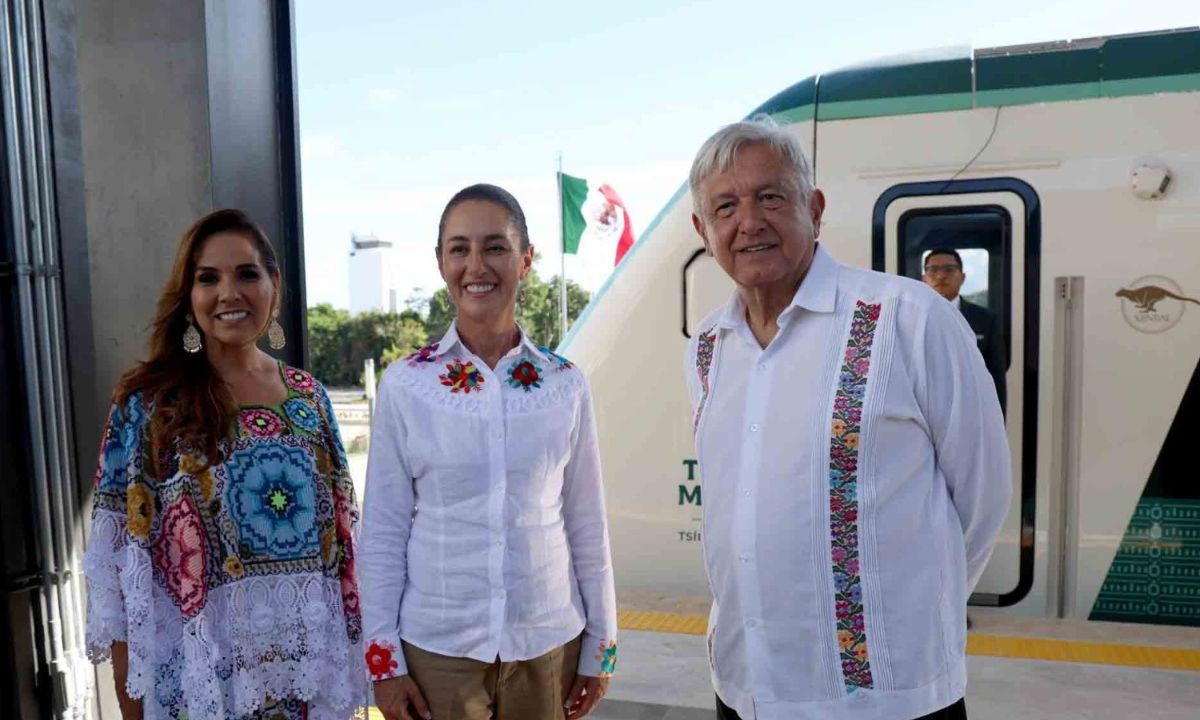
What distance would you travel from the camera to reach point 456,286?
1932 mm

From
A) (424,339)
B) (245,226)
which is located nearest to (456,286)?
(245,226)

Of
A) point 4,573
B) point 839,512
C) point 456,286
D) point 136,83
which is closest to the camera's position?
point 839,512

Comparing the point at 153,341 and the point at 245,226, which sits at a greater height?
the point at 245,226

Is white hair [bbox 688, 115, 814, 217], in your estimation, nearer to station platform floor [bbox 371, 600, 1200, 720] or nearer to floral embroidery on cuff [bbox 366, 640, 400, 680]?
floral embroidery on cuff [bbox 366, 640, 400, 680]

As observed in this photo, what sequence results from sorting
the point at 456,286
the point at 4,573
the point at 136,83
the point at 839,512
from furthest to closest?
1. the point at 136,83
2. the point at 4,573
3. the point at 456,286
4. the point at 839,512

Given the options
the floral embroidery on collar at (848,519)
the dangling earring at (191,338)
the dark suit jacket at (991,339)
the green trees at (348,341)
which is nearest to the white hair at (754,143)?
the floral embroidery on collar at (848,519)

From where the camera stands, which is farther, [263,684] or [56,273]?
[56,273]

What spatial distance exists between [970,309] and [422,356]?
123 inches

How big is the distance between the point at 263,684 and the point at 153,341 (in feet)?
2.50

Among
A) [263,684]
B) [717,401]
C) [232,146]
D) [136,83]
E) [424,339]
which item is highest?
[136,83]

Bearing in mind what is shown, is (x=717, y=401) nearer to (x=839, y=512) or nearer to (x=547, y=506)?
(x=839, y=512)

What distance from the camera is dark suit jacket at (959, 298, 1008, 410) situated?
417 cm

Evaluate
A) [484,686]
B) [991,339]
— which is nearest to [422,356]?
[484,686]

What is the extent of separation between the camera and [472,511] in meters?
1.86
